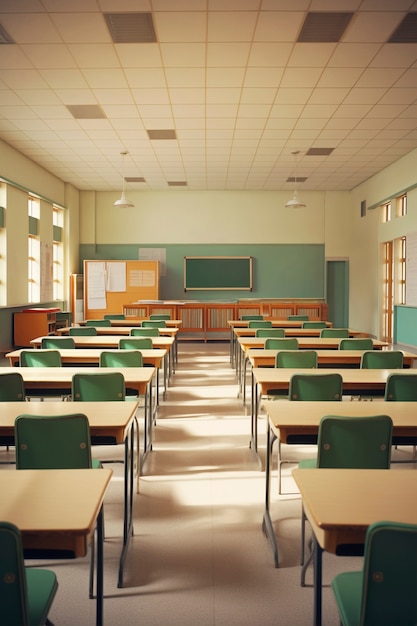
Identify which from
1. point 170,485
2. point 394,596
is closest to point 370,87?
point 170,485

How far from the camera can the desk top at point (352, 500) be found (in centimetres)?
149

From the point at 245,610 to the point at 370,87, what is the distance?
6.53m

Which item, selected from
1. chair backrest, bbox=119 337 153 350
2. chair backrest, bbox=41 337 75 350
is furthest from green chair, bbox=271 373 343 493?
chair backrest, bbox=41 337 75 350

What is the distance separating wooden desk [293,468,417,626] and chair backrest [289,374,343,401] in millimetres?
1418

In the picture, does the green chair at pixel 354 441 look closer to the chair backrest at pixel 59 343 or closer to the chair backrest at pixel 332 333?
the chair backrest at pixel 59 343

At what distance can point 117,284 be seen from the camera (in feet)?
43.9

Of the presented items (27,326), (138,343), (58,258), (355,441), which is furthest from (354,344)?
(58,258)

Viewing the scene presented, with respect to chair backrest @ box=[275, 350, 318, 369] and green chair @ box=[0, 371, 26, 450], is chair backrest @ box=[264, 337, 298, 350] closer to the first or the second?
chair backrest @ box=[275, 350, 318, 369]

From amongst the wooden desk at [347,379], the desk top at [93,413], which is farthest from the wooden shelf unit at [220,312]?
the desk top at [93,413]

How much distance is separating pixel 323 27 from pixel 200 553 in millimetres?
4986

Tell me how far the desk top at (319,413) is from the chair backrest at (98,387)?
3.46ft

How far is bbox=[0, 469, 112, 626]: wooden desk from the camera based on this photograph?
4.72 feet

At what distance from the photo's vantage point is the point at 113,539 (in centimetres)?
272

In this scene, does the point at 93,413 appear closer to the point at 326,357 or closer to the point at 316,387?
the point at 316,387
